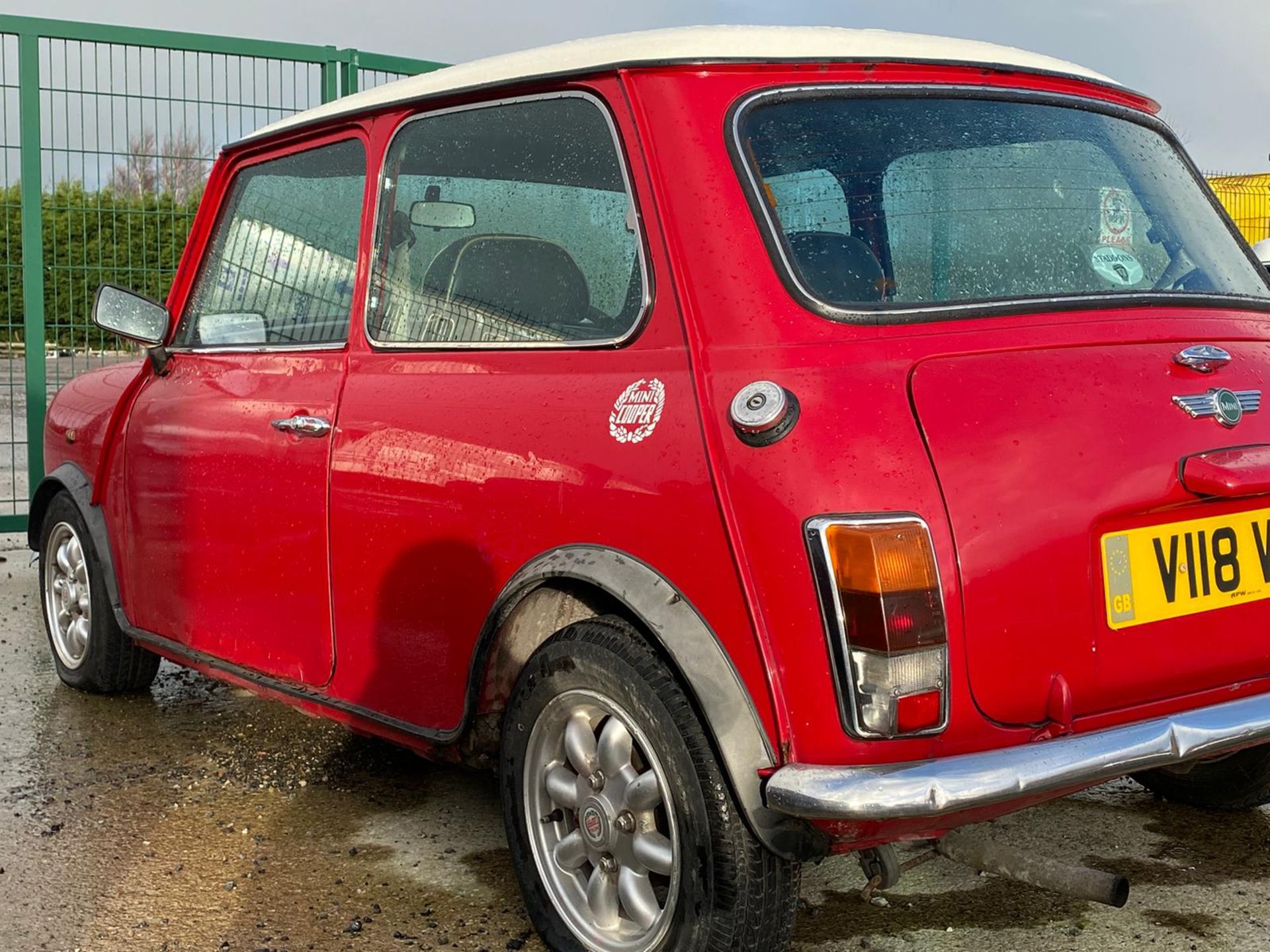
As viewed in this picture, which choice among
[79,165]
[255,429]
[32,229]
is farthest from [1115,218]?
[32,229]

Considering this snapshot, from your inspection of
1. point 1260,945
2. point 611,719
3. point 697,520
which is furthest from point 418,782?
point 1260,945

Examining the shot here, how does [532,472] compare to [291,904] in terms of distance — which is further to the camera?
[291,904]

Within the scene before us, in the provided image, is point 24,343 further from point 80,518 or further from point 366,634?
point 366,634

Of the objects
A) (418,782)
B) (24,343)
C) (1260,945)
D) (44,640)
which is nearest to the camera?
(1260,945)

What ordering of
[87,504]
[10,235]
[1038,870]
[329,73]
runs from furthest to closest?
1. [329,73]
2. [10,235]
3. [87,504]
4. [1038,870]

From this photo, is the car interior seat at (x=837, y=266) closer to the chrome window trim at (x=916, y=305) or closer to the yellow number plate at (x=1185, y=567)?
the chrome window trim at (x=916, y=305)

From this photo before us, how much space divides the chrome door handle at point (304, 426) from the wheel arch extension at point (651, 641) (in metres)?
0.85

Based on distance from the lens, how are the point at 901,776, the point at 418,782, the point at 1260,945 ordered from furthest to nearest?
the point at 418,782, the point at 1260,945, the point at 901,776

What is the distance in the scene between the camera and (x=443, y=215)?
141 inches

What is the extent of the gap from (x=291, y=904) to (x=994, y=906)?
5.48ft

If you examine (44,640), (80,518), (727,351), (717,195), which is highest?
(717,195)

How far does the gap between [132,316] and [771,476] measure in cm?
284

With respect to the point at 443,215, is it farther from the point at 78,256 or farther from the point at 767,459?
the point at 78,256

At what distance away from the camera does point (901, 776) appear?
2.44 metres
